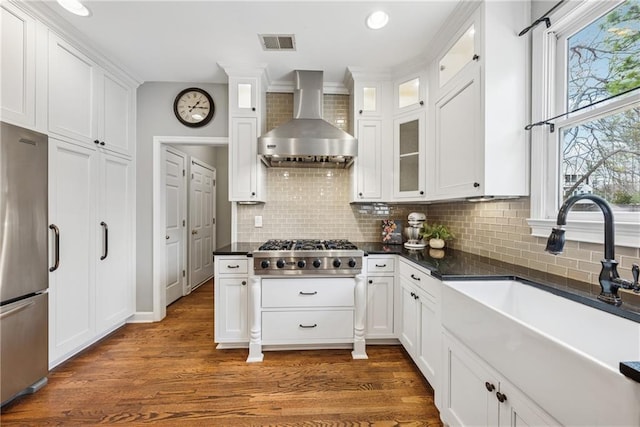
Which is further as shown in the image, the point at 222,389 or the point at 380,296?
the point at 380,296

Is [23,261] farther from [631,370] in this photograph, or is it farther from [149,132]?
[631,370]

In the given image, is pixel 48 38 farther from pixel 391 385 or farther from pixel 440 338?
pixel 391 385

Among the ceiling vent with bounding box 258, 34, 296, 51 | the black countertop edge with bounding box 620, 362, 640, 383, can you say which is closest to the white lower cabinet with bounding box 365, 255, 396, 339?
the black countertop edge with bounding box 620, 362, 640, 383

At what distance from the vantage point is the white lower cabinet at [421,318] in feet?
5.65

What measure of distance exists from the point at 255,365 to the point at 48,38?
300cm

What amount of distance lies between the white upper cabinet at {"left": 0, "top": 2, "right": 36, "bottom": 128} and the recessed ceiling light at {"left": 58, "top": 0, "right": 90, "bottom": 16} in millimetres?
249

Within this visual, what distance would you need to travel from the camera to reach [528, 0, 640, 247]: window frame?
1443mm

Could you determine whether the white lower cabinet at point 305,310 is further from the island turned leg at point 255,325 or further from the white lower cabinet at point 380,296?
the white lower cabinet at point 380,296

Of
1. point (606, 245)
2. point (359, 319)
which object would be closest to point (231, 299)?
point (359, 319)

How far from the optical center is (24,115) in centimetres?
181

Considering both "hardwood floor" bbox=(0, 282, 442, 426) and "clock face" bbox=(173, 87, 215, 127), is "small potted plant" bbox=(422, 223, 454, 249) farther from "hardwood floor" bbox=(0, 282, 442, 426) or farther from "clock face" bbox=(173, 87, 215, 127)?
"clock face" bbox=(173, 87, 215, 127)

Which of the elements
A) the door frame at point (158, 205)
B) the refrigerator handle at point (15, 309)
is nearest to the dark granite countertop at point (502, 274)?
the door frame at point (158, 205)

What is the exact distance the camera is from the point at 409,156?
2619 mm

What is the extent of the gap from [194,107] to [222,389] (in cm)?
281
